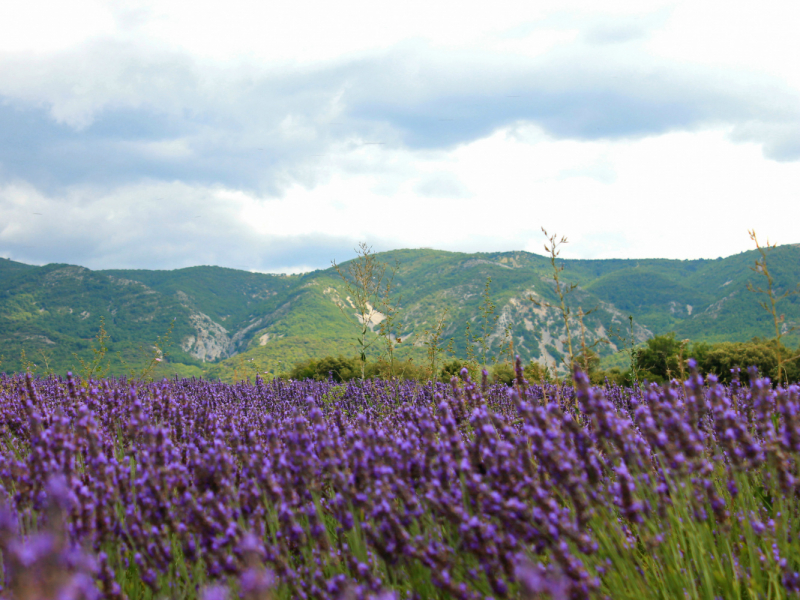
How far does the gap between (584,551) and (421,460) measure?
0.78 m

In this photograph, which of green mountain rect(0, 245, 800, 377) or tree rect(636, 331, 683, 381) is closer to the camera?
tree rect(636, 331, 683, 381)

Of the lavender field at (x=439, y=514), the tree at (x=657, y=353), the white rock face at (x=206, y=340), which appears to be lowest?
the white rock face at (x=206, y=340)

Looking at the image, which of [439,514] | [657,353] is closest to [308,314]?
[657,353]

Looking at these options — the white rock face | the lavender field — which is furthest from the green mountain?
the lavender field

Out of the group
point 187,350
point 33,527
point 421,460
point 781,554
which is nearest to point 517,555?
point 421,460

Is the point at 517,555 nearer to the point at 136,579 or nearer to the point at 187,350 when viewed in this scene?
the point at 136,579

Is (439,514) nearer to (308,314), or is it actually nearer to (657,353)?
(657,353)

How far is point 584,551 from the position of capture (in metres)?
1.74

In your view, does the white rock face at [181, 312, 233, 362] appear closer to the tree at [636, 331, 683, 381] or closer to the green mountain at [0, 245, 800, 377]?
the green mountain at [0, 245, 800, 377]

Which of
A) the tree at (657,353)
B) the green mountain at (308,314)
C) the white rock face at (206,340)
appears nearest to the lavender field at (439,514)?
the tree at (657,353)

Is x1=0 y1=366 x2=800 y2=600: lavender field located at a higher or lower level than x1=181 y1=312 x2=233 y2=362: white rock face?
higher

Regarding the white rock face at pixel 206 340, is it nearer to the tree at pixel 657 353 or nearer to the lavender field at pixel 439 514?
the tree at pixel 657 353

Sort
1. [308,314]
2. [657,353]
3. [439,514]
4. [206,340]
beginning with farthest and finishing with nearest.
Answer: [308,314] → [206,340] → [657,353] → [439,514]

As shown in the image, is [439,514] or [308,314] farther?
[308,314]
